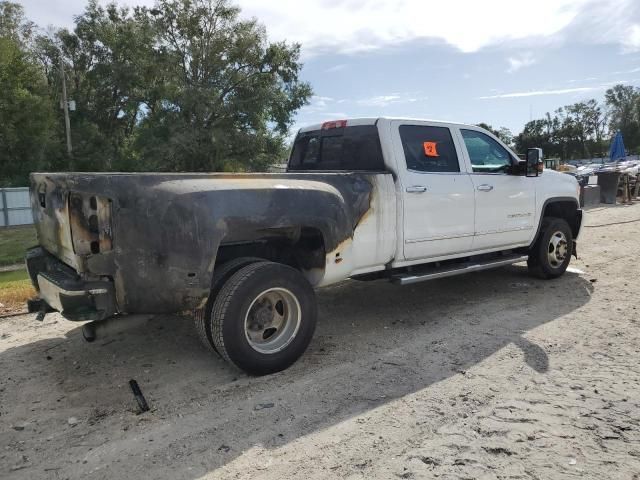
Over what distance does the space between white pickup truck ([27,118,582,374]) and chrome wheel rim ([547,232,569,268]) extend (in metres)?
0.81

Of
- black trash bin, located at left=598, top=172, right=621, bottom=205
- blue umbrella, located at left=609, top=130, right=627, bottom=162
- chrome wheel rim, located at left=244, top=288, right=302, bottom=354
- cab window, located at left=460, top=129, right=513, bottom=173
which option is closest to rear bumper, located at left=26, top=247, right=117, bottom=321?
chrome wheel rim, located at left=244, top=288, right=302, bottom=354

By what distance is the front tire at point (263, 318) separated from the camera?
3.73 metres

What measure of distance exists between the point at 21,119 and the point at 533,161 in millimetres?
34707

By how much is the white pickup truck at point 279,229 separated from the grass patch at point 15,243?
36.1 feet

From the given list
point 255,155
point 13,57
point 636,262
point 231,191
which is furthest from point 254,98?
point 231,191

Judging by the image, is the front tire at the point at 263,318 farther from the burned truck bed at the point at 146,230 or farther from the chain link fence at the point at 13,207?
the chain link fence at the point at 13,207

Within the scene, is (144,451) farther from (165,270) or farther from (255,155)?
(255,155)

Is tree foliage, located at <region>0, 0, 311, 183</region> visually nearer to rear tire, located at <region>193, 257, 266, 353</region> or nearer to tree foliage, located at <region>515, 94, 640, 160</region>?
rear tire, located at <region>193, 257, 266, 353</region>

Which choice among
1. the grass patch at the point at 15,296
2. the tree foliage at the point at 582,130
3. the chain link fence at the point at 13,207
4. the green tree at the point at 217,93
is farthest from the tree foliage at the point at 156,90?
the tree foliage at the point at 582,130

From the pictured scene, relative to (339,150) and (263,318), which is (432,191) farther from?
(263,318)

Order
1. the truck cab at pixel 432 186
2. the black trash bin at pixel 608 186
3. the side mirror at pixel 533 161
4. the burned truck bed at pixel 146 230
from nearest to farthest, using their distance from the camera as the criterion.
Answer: the burned truck bed at pixel 146 230
the truck cab at pixel 432 186
the side mirror at pixel 533 161
the black trash bin at pixel 608 186

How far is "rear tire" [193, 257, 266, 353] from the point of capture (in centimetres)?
387

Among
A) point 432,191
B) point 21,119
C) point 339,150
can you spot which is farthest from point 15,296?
point 21,119

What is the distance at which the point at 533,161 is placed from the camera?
598 cm
